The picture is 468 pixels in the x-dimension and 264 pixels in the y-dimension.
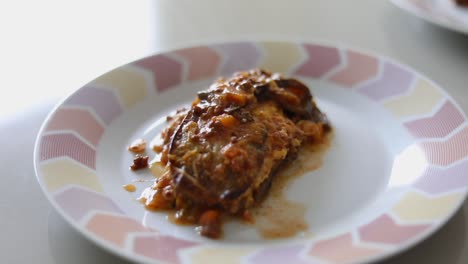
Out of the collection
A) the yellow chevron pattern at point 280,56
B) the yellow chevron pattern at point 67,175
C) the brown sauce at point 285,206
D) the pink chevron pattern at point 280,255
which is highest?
the yellow chevron pattern at point 280,56

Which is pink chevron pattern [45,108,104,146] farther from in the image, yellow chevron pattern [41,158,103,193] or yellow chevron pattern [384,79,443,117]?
yellow chevron pattern [384,79,443,117]

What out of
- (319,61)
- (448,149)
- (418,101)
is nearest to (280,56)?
(319,61)

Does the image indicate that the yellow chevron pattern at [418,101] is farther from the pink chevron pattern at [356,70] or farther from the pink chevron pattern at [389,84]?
the pink chevron pattern at [356,70]

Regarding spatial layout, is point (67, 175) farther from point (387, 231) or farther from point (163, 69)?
point (387, 231)

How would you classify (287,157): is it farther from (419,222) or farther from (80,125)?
(80,125)

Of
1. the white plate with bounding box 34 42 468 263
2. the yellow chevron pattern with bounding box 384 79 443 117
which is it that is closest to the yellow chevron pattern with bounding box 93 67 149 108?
the white plate with bounding box 34 42 468 263

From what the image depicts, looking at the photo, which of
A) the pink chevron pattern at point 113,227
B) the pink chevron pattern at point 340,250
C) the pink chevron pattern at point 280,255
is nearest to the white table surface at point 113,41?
the pink chevron pattern at point 113,227
